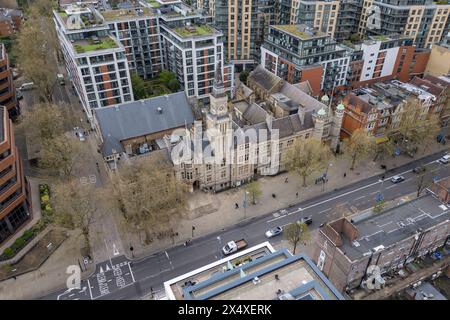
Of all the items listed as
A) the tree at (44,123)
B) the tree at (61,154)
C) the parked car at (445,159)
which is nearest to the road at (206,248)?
the parked car at (445,159)

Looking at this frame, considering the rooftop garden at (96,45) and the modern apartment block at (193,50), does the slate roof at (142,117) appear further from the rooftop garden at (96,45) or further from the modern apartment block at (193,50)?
the rooftop garden at (96,45)

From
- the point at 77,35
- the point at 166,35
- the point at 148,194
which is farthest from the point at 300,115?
the point at 77,35

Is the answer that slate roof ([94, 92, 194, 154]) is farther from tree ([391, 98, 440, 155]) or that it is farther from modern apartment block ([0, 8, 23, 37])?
modern apartment block ([0, 8, 23, 37])

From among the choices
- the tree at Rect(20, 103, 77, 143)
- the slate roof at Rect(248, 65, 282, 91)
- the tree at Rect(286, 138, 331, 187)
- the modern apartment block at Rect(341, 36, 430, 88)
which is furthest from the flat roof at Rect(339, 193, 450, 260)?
the tree at Rect(20, 103, 77, 143)

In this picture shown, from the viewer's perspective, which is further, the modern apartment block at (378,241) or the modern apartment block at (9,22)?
the modern apartment block at (9,22)

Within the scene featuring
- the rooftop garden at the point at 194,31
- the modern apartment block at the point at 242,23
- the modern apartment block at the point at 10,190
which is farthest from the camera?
the modern apartment block at the point at 242,23

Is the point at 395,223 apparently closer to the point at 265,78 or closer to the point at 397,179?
the point at 397,179

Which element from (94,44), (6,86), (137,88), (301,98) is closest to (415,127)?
(301,98)
